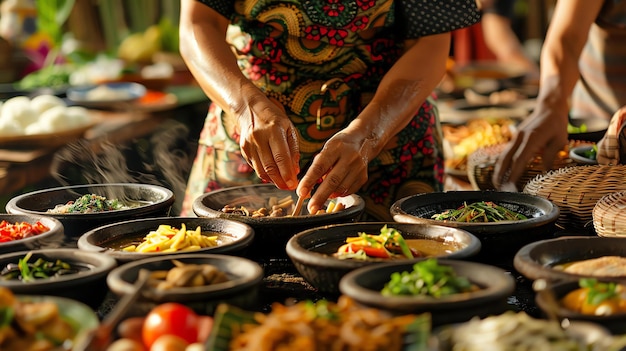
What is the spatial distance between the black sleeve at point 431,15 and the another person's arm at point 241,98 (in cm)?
64

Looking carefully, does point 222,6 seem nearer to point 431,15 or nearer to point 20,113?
point 431,15

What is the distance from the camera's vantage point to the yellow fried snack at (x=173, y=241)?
2.04 m

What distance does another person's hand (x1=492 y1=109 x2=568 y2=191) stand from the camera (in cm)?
292

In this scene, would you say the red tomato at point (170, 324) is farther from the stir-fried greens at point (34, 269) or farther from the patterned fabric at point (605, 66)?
the patterned fabric at point (605, 66)

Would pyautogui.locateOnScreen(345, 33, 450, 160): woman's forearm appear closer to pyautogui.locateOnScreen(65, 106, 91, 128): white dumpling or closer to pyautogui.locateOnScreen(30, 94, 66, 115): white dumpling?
pyautogui.locateOnScreen(65, 106, 91, 128): white dumpling

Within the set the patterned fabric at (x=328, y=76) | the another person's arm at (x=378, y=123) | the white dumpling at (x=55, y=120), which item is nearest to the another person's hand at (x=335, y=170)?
the another person's arm at (x=378, y=123)

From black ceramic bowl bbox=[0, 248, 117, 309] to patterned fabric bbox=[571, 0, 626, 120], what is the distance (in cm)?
291

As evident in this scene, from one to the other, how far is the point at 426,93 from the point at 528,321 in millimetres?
1454

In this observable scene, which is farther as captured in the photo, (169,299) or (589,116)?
(589,116)

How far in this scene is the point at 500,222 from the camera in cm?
213

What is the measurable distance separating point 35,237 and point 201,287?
63cm

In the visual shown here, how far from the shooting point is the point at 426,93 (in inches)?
109

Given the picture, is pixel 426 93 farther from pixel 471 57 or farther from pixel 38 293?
pixel 471 57

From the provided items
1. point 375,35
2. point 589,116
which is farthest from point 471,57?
point 375,35
